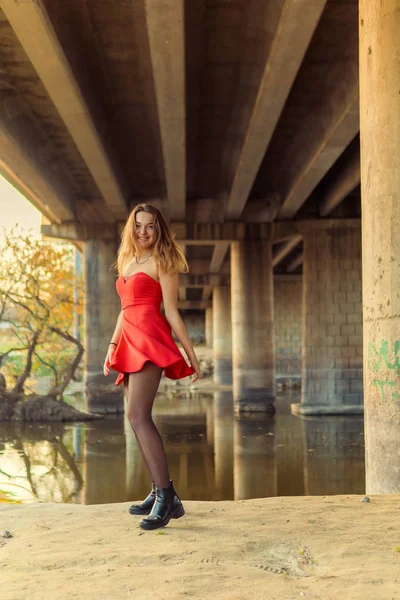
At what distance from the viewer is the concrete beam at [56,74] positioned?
959 cm

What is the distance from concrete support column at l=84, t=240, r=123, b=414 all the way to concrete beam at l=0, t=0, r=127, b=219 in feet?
18.4

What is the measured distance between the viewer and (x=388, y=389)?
21.0 ft

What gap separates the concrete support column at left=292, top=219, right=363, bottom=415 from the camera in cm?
2170

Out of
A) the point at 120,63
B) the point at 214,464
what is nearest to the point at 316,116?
the point at 120,63

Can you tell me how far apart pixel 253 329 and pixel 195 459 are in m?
10.8

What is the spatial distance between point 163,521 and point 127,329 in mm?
1177

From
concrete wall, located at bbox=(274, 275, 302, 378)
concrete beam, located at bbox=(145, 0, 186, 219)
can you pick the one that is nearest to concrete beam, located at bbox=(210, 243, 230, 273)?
concrete wall, located at bbox=(274, 275, 302, 378)

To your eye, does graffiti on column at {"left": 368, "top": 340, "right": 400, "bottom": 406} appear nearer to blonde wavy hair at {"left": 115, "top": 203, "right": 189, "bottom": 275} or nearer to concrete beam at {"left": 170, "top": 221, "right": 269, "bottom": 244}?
blonde wavy hair at {"left": 115, "top": 203, "right": 189, "bottom": 275}

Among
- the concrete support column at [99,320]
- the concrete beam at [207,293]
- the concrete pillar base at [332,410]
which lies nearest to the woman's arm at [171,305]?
the concrete pillar base at [332,410]

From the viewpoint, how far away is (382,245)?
21.5 ft

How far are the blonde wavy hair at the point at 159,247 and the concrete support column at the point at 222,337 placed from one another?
1407 inches

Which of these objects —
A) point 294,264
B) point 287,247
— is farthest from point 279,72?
point 294,264

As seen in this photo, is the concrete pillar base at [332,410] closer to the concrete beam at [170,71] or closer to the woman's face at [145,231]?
the concrete beam at [170,71]

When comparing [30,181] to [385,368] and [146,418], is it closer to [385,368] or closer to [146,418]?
[385,368]
